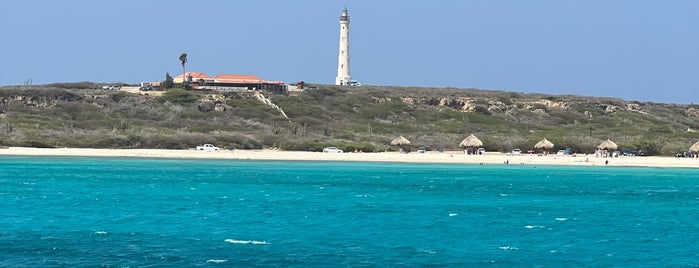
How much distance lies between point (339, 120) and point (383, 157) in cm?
2834

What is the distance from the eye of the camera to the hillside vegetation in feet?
262

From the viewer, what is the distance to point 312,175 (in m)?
56.8

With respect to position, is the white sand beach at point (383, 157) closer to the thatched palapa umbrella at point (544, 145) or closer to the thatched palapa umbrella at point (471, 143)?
the thatched palapa umbrella at point (471, 143)

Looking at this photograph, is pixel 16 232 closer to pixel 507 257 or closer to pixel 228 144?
pixel 507 257

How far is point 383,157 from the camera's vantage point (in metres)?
72.8

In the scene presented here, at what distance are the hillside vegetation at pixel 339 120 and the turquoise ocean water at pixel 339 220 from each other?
22.3 meters

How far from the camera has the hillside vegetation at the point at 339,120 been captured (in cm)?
7994

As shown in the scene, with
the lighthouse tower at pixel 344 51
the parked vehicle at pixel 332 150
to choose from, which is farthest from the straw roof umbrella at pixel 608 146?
the lighthouse tower at pixel 344 51

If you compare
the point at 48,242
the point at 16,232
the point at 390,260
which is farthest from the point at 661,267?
the point at 16,232

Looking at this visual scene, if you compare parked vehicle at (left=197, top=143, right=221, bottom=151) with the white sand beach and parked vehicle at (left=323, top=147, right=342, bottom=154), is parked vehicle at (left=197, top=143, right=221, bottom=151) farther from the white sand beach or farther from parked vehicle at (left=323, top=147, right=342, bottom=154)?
parked vehicle at (left=323, top=147, right=342, bottom=154)

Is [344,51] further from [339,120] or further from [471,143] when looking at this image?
[471,143]

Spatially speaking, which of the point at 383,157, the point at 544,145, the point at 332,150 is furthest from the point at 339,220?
the point at 544,145

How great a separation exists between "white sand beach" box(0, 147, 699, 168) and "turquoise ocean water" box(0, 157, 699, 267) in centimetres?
1326

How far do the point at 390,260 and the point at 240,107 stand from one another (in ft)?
254
